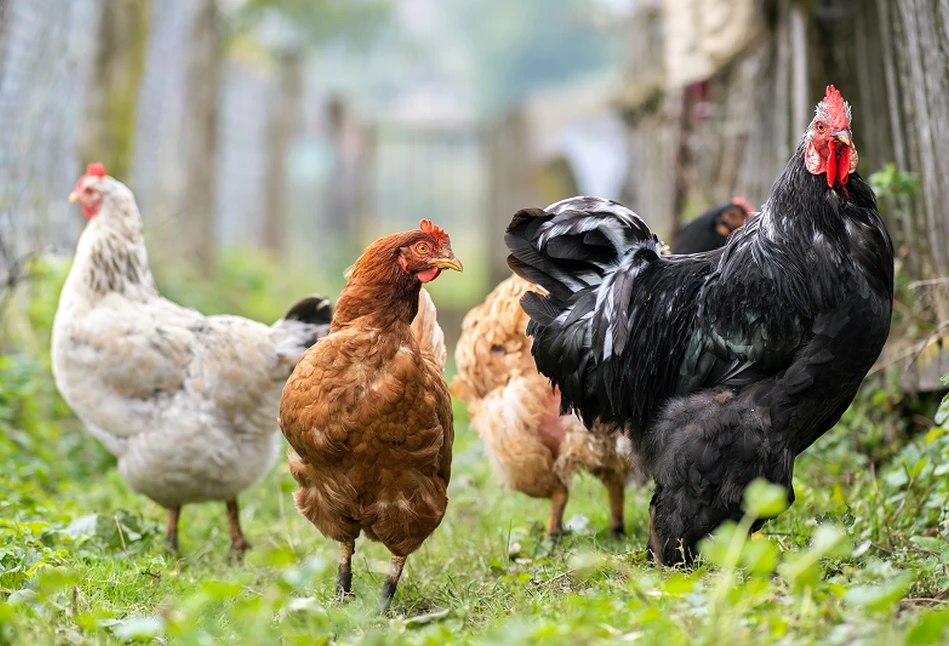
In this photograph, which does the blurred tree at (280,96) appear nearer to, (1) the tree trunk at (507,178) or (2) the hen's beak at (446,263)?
(1) the tree trunk at (507,178)

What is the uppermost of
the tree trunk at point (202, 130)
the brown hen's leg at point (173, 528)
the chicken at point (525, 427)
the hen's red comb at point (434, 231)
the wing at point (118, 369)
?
the tree trunk at point (202, 130)

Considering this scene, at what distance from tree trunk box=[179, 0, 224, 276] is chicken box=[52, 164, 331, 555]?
7.08m

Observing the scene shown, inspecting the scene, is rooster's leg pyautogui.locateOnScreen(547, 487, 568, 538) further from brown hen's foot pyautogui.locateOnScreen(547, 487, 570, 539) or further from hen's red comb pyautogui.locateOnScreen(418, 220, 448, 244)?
hen's red comb pyautogui.locateOnScreen(418, 220, 448, 244)

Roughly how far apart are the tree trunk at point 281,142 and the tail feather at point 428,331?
12.1 meters

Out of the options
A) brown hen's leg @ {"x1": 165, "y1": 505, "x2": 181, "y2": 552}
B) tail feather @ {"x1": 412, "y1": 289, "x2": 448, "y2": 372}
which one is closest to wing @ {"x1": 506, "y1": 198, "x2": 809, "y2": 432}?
tail feather @ {"x1": 412, "y1": 289, "x2": 448, "y2": 372}

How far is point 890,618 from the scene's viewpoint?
273cm

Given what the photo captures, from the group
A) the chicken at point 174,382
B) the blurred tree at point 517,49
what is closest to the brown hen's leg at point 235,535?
the chicken at point 174,382

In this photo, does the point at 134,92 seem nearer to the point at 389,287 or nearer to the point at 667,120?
the point at 667,120

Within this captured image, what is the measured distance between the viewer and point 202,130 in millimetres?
12656

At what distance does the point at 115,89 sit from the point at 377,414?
6.08m

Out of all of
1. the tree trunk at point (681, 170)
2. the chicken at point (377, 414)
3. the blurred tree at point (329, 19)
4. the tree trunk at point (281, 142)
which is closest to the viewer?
the chicken at point (377, 414)

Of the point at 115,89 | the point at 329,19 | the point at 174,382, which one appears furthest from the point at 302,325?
the point at 329,19

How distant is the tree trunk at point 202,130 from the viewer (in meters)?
12.4

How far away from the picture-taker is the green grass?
8.95 feet
